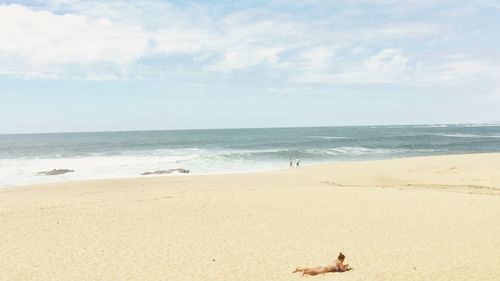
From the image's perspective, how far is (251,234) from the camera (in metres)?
14.1

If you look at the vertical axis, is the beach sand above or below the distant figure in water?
below

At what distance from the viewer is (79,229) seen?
49.2 feet

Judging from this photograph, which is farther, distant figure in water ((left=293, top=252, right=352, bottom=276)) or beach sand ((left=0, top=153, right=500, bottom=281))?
beach sand ((left=0, top=153, right=500, bottom=281))

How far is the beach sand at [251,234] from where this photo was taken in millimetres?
10555

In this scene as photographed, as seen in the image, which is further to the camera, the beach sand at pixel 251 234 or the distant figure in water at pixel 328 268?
the beach sand at pixel 251 234

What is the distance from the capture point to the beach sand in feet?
34.6

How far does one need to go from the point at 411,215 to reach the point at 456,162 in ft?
73.3

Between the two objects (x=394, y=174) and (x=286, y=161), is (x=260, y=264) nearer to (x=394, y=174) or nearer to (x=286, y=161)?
(x=394, y=174)

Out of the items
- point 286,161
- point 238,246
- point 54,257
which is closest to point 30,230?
point 54,257

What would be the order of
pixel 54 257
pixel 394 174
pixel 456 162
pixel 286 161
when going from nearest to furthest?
pixel 54 257
pixel 394 174
pixel 456 162
pixel 286 161

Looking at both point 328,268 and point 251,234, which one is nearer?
point 328,268

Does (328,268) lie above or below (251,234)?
above

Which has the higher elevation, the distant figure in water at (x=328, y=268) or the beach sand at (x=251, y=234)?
the distant figure in water at (x=328, y=268)

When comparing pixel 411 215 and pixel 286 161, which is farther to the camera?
pixel 286 161
